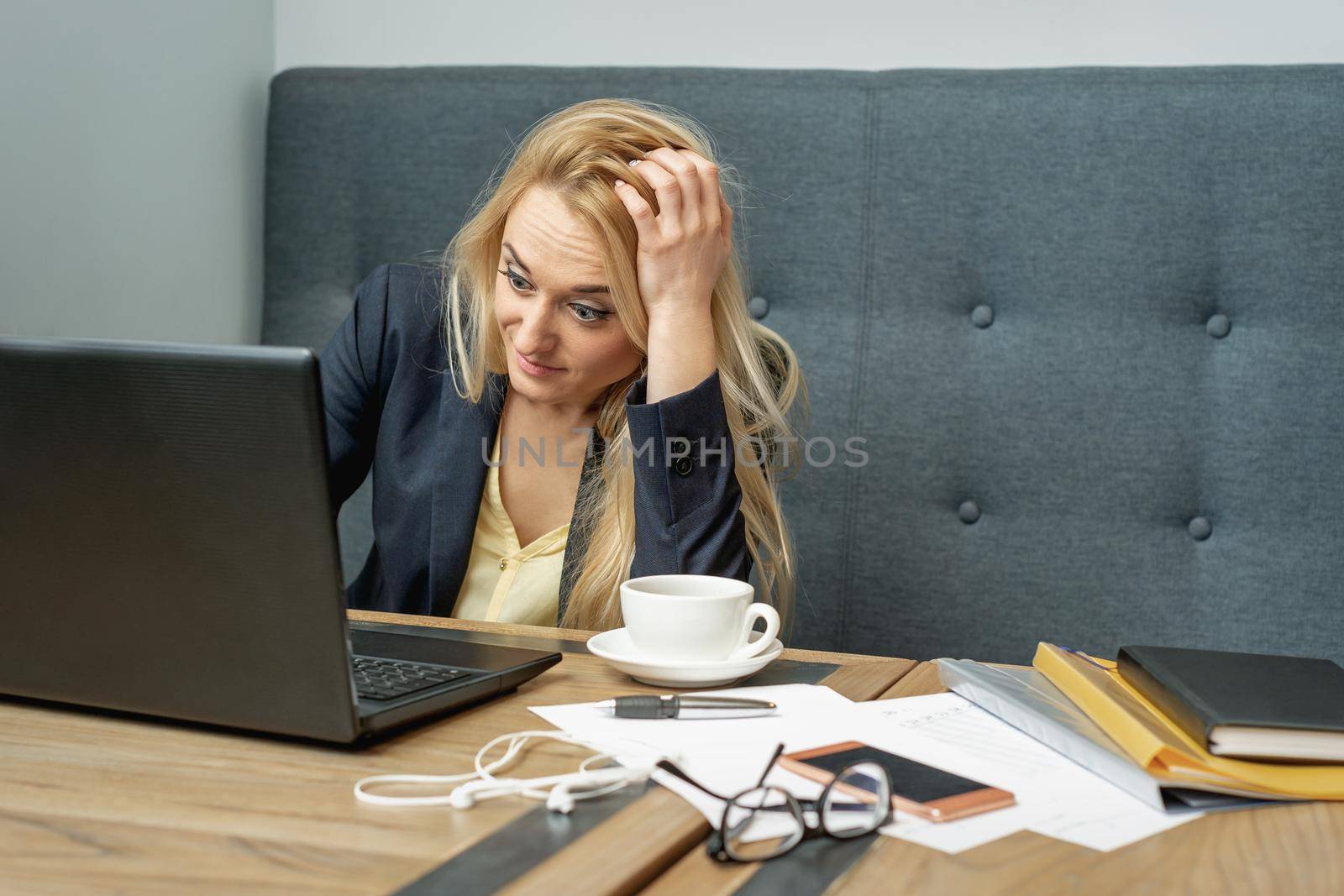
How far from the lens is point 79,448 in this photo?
0.60 meters

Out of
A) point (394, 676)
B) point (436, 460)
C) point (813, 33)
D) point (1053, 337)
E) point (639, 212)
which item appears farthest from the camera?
point (813, 33)

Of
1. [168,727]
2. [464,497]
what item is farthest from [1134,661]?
[464,497]

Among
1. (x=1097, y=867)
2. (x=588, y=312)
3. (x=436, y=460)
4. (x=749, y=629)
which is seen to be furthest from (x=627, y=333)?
(x=1097, y=867)

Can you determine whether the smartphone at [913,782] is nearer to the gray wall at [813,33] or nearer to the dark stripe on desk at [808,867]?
the dark stripe on desk at [808,867]

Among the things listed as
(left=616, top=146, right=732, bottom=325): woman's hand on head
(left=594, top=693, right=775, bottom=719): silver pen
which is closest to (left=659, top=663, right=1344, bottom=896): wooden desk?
(left=594, top=693, right=775, bottom=719): silver pen

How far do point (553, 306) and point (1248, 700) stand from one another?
2.52 feet

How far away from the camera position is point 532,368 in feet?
4.01

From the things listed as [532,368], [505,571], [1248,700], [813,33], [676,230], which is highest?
[813,33]

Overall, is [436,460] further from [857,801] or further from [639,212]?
[857,801]

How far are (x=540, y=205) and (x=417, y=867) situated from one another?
2.78 ft

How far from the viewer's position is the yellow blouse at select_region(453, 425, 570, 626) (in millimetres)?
1261

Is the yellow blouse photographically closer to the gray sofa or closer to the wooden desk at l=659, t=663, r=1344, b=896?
the gray sofa

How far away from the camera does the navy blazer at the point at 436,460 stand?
1.09 m

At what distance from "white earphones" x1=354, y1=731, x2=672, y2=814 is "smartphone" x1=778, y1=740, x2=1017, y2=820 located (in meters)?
0.08
